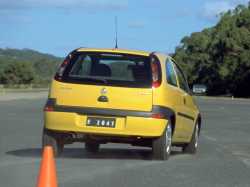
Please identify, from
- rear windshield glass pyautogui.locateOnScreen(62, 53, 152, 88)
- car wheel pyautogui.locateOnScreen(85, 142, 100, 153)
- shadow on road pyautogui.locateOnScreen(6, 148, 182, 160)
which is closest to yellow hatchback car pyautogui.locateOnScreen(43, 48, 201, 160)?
rear windshield glass pyautogui.locateOnScreen(62, 53, 152, 88)

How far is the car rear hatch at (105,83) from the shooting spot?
469 inches

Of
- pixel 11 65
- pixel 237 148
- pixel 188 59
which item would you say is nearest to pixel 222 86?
pixel 188 59

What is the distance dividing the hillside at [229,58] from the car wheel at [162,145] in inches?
3290

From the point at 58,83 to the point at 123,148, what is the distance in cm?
371

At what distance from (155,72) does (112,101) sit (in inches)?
32.9

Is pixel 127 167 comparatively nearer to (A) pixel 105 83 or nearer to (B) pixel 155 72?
(A) pixel 105 83

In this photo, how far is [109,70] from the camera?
12.3 meters

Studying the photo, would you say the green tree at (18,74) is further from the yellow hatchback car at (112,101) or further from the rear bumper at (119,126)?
the rear bumper at (119,126)

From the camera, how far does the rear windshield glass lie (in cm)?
1208

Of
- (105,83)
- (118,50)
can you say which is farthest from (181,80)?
(105,83)

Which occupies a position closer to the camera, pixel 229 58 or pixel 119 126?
pixel 119 126

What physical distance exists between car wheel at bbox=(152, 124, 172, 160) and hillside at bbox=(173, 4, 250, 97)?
274 ft

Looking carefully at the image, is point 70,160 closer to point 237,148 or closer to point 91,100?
point 91,100

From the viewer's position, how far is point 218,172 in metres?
11.0
